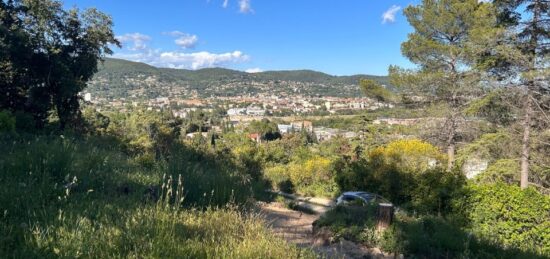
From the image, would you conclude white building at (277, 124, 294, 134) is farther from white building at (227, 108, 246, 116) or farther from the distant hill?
the distant hill

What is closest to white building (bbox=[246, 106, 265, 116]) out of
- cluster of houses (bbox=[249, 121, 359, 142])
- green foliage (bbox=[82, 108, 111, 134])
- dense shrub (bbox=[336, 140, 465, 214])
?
cluster of houses (bbox=[249, 121, 359, 142])

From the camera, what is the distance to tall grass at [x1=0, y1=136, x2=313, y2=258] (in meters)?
2.51

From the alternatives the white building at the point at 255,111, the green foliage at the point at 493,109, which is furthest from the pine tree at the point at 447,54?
the white building at the point at 255,111

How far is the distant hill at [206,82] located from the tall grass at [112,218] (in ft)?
325

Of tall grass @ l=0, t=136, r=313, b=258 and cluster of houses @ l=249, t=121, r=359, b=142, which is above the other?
tall grass @ l=0, t=136, r=313, b=258

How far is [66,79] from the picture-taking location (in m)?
15.6

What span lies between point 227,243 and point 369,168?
47.6 feet

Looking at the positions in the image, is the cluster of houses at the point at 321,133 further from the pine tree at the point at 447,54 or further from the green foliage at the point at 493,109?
the green foliage at the point at 493,109

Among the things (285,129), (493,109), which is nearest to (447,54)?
(493,109)

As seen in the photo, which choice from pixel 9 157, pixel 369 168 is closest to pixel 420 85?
pixel 369 168

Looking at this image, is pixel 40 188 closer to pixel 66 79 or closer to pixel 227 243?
pixel 227 243

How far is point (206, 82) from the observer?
137 m

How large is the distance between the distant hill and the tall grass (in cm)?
9898

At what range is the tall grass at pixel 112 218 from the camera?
2.51 m
